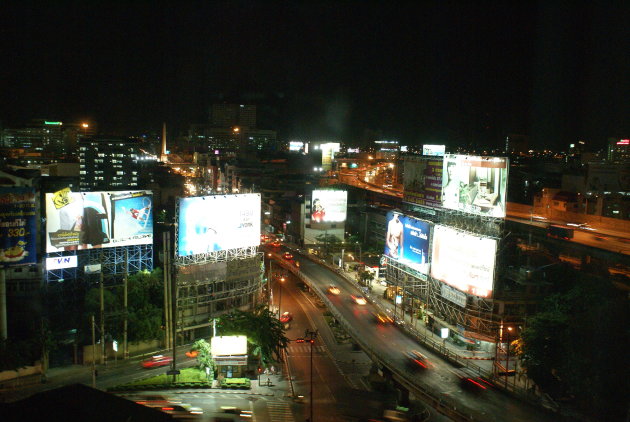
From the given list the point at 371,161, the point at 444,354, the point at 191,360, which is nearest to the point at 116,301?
the point at 191,360

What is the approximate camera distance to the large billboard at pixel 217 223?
96.2 ft

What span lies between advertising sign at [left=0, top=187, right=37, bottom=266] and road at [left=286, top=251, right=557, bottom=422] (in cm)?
1729

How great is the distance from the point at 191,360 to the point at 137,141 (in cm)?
7391

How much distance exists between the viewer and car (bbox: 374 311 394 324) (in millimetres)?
30109

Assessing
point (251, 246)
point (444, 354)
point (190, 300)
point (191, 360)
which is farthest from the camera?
point (251, 246)

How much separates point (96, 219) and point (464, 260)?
66.8 feet

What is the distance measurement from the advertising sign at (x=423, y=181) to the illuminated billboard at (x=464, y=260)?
2.70 metres

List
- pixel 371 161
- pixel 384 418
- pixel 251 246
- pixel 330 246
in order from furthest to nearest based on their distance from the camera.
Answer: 1. pixel 371 161
2. pixel 330 246
3. pixel 251 246
4. pixel 384 418

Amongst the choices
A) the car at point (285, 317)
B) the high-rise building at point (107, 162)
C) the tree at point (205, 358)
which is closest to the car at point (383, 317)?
the car at point (285, 317)

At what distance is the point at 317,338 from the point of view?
108 ft

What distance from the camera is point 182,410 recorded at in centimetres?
2011

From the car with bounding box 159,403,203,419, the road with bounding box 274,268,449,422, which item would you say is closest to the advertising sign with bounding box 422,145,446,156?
the road with bounding box 274,268,449,422

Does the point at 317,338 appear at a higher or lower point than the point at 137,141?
lower

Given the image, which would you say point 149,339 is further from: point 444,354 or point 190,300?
point 444,354
